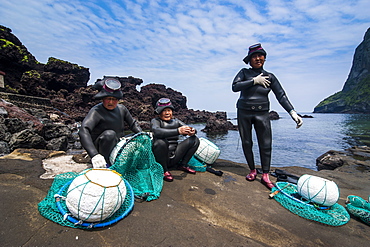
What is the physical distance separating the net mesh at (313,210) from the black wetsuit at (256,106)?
0.90 metres

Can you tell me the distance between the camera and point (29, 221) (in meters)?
2.14

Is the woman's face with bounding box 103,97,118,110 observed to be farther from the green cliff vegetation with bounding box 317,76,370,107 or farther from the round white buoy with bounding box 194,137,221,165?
the green cliff vegetation with bounding box 317,76,370,107

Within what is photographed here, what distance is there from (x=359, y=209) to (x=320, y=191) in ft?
2.29

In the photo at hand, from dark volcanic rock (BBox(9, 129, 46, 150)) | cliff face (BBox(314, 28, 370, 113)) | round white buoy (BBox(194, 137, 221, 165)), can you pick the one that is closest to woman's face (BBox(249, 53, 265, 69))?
round white buoy (BBox(194, 137, 221, 165))

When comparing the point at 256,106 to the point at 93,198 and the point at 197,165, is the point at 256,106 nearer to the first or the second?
the point at 197,165

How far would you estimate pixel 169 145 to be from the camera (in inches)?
163

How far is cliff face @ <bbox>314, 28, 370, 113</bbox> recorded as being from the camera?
90.9 m

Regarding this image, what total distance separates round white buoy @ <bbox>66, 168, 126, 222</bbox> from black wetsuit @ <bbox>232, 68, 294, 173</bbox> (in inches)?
119

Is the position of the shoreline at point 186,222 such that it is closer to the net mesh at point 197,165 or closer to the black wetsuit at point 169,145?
the black wetsuit at point 169,145

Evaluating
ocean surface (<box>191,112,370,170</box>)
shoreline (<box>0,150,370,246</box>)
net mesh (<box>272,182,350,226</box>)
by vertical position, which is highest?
net mesh (<box>272,182,350,226</box>)

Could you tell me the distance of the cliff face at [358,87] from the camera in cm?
9088

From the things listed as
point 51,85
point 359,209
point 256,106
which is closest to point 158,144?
point 256,106

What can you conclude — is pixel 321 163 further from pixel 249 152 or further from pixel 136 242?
pixel 136 242

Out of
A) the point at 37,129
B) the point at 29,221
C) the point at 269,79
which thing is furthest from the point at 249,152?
the point at 37,129
